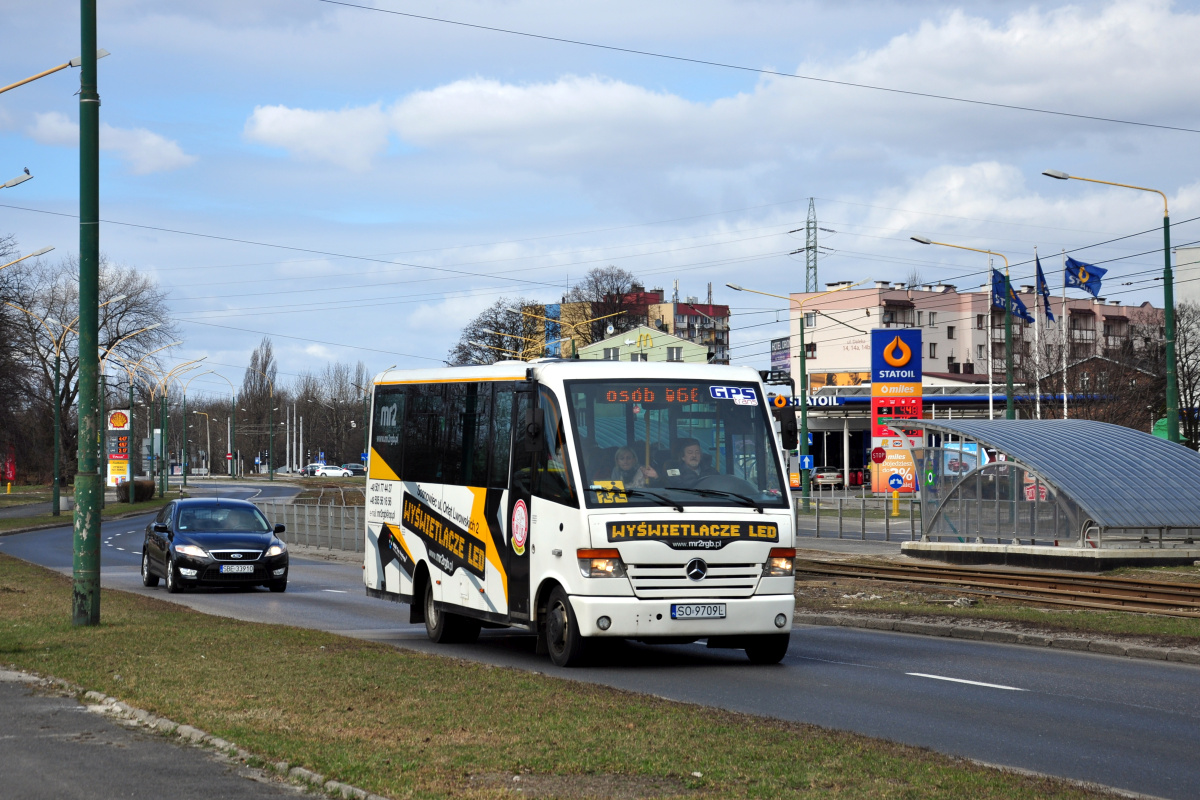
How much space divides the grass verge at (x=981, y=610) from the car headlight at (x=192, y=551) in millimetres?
9737

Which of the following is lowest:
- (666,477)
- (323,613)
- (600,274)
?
(323,613)

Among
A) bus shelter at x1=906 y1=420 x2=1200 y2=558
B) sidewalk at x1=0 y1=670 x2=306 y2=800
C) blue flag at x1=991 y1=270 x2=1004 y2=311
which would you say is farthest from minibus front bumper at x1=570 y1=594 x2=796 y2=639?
blue flag at x1=991 y1=270 x2=1004 y2=311

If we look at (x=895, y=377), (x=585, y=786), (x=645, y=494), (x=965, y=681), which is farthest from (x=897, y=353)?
(x=585, y=786)

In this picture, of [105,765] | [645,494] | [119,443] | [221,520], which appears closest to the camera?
[105,765]

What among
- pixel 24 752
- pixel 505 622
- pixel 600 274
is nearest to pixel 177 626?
pixel 505 622

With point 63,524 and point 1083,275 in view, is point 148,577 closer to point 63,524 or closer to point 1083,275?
point 63,524

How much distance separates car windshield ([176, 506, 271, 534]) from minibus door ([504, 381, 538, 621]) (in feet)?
39.1

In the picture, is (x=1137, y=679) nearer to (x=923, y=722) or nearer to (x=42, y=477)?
(x=923, y=722)

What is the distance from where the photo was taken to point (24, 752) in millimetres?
8141

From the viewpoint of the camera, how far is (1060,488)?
27.8m

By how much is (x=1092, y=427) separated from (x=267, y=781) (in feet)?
91.4

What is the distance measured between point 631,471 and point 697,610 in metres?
1.36

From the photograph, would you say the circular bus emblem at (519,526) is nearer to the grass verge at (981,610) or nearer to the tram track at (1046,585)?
the grass verge at (981,610)

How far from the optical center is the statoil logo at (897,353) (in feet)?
146
